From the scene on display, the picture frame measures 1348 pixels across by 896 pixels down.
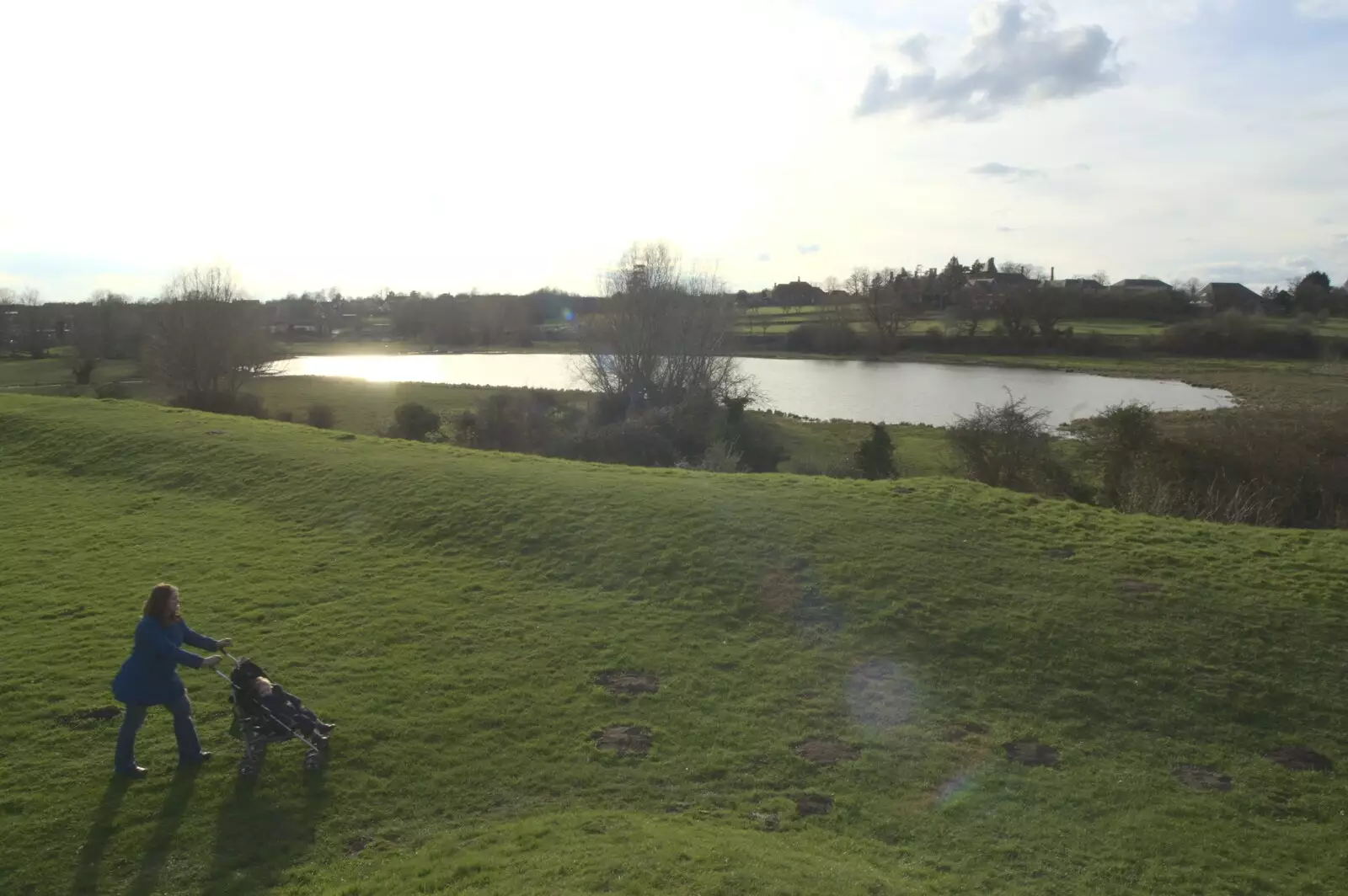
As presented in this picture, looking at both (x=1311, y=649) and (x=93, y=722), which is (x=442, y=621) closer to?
(x=93, y=722)

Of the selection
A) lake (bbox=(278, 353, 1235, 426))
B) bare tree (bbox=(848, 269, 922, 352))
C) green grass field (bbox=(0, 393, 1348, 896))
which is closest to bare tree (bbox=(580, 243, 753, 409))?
lake (bbox=(278, 353, 1235, 426))

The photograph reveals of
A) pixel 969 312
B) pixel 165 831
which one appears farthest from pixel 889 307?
pixel 165 831

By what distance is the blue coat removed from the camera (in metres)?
8.44

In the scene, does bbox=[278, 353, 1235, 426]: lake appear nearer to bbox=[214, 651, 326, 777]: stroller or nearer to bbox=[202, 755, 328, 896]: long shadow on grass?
bbox=[214, 651, 326, 777]: stroller

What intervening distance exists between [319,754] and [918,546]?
1032 cm

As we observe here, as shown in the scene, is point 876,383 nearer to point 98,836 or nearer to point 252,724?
point 252,724

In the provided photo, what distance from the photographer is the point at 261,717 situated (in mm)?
8727

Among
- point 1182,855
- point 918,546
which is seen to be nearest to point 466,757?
point 1182,855

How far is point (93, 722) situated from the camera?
986 centimetres

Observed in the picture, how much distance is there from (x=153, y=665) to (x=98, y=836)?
149cm

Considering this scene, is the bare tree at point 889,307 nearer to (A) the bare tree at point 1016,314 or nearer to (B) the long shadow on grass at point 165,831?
(A) the bare tree at point 1016,314

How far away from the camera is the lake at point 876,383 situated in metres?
58.2

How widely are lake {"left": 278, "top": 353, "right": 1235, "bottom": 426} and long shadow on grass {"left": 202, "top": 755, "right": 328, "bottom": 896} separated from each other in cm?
3944

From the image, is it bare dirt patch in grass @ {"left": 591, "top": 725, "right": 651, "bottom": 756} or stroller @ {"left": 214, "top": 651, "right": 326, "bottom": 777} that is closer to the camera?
stroller @ {"left": 214, "top": 651, "right": 326, "bottom": 777}
